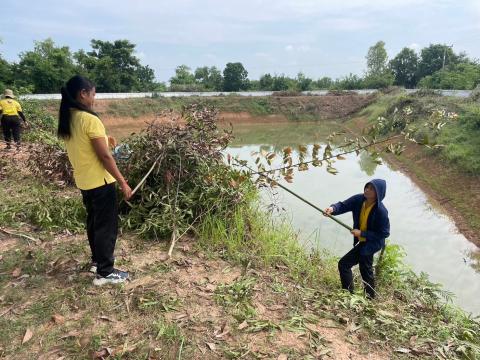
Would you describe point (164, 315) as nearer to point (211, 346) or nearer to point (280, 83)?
point (211, 346)

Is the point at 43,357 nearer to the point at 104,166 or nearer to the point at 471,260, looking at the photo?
the point at 104,166

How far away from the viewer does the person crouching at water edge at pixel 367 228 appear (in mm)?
3846

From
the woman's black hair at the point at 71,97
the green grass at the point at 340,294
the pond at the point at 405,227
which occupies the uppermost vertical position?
the woman's black hair at the point at 71,97

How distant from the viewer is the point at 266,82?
47219 mm

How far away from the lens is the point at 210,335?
2750 millimetres

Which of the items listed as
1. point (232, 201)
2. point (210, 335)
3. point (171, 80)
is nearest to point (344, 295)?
point (210, 335)

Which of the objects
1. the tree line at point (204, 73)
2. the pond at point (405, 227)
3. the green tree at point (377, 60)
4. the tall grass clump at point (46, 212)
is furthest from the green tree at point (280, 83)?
the tall grass clump at point (46, 212)

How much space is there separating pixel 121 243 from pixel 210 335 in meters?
1.85

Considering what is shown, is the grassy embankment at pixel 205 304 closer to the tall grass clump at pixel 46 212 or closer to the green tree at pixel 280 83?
the tall grass clump at pixel 46 212

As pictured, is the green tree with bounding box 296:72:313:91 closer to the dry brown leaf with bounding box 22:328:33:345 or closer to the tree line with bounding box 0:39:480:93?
the tree line with bounding box 0:39:480:93

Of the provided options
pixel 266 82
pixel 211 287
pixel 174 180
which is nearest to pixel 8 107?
pixel 174 180

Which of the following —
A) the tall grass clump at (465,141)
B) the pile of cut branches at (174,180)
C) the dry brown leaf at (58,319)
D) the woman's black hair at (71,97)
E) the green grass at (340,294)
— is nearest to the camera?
the dry brown leaf at (58,319)

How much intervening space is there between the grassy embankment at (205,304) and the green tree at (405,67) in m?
49.6

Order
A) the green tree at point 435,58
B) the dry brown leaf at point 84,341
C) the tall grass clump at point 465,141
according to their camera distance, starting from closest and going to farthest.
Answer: the dry brown leaf at point 84,341 → the tall grass clump at point 465,141 → the green tree at point 435,58
